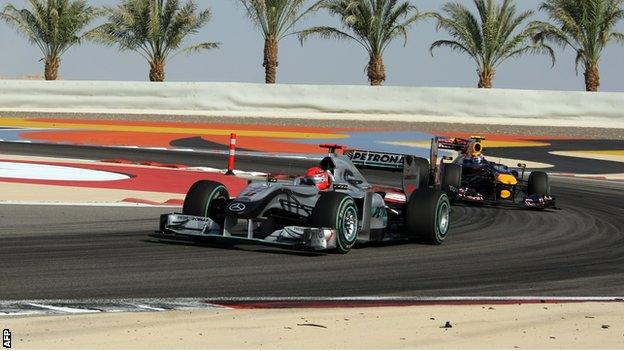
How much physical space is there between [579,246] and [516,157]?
54.9ft

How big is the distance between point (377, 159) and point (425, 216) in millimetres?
1231

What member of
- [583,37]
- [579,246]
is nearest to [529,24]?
[583,37]

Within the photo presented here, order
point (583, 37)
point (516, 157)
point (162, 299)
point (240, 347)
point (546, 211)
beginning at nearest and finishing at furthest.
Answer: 1. point (240, 347)
2. point (162, 299)
3. point (546, 211)
4. point (516, 157)
5. point (583, 37)

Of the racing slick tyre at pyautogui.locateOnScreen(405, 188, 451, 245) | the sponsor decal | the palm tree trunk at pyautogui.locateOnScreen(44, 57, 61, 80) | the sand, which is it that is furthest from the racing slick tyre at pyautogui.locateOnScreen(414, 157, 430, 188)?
the palm tree trunk at pyautogui.locateOnScreen(44, 57, 61, 80)

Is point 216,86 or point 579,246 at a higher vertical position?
point 216,86

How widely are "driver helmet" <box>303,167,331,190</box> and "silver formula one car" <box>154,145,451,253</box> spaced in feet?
0.04

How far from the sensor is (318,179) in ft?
46.1

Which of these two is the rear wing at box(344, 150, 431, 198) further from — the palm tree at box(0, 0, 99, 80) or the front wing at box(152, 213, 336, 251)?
the palm tree at box(0, 0, 99, 80)

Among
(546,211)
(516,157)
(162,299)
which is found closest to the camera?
(162,299)

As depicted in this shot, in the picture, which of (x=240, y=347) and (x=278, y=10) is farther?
(x=278, y=10)

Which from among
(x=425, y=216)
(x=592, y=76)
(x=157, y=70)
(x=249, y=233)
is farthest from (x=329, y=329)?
(x=157, y=70)

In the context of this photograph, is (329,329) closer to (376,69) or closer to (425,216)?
(425,216)

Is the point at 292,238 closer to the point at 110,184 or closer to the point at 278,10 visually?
the point at 110,184

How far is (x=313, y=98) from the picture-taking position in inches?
1670
